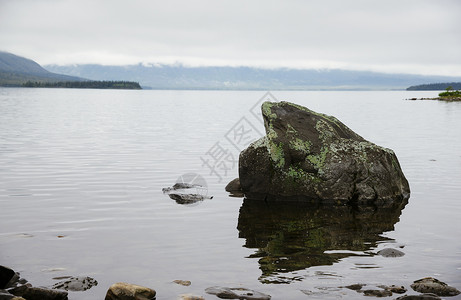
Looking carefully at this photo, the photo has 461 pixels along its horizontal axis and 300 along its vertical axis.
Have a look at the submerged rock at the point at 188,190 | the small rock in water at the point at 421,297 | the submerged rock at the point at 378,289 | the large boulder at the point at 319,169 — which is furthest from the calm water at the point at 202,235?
the large boulder at the point at 319,169

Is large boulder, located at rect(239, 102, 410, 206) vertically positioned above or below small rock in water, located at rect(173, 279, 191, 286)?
above

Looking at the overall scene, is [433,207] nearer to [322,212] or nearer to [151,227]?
[322,212]

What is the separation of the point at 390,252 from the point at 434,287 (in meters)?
3.01

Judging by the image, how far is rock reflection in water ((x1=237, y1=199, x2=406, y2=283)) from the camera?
14.1 metres

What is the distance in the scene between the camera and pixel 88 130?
59094 mm

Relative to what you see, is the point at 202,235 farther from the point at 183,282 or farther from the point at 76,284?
the point at 76,284

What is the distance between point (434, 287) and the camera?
11.7 m

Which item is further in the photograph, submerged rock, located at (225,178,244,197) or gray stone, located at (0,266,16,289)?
submerged rock, located at (225,178,244,197)

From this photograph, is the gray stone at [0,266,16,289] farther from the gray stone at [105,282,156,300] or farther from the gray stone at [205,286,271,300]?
the gray stone at [205,286,271,300]

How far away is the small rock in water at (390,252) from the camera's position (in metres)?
14.6

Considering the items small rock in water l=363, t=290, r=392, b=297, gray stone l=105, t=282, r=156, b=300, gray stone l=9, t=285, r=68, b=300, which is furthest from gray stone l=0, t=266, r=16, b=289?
small rock in water l=363, t=290, r=392, b=297

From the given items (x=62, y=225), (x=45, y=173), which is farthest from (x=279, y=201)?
(x=45, y=173)

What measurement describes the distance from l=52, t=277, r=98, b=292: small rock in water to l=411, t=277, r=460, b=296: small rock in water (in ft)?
24.2

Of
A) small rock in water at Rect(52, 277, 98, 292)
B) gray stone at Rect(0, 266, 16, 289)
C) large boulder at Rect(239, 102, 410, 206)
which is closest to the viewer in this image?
gray stone at Rect(0, 266, 16, 289)
